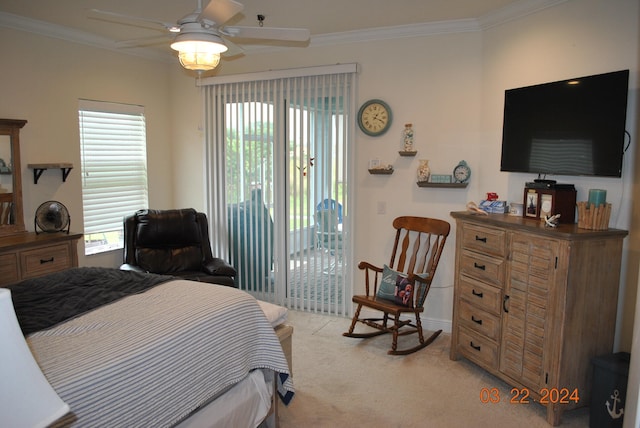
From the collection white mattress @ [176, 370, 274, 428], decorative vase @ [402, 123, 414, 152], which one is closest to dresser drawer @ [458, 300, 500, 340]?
decorative vase @ [402, 123, 414, 152]

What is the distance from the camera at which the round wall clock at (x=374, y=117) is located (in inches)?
162

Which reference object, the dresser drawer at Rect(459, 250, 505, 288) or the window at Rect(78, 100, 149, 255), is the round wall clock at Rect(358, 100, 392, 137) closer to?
the dresser drawer at Rect(459, 250, 505, 288)

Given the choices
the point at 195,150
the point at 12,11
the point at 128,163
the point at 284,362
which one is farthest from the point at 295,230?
the point at 12,11

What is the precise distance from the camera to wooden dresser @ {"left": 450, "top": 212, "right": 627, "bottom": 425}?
102 inches

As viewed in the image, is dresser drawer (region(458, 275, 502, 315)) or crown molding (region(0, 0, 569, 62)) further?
crown molding (region(0, 0, 569, 62))

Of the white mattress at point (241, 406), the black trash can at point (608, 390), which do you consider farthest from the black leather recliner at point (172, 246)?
the black trash can at point (608, 390)

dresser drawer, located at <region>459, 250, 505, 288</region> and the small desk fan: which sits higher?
the small desk fan

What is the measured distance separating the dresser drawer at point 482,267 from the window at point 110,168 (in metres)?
3.51

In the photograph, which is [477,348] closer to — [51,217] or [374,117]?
[374,117]

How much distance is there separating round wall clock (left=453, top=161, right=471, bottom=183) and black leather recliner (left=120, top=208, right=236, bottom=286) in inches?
86.8

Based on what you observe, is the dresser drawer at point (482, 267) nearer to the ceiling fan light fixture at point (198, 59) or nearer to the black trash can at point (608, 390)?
the black trash can at point (608, 390)

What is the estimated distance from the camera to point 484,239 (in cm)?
316

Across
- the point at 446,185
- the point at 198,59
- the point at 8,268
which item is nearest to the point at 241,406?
the point at 198,59
